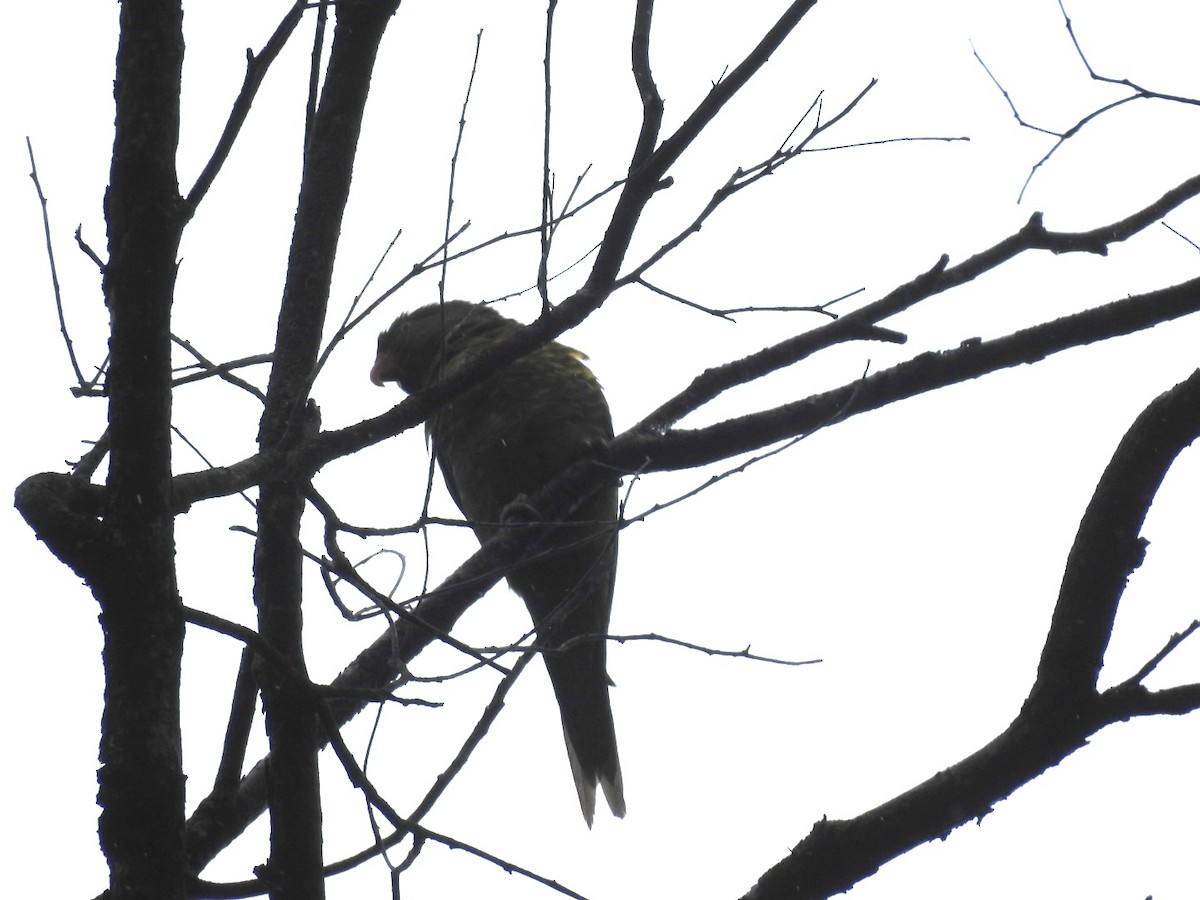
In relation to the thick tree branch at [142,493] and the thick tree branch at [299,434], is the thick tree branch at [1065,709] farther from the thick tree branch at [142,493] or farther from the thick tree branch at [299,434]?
the thick tree branch at [142,493]

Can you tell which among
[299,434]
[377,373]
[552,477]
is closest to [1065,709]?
[299,434]

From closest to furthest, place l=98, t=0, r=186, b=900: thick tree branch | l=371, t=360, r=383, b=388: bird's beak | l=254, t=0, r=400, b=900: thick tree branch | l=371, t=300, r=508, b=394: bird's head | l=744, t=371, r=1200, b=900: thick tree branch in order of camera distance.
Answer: l=98, t=0, r=186, b=900: thick tree branch → l=744, t=371, r=1200, b=900: thick tree branch → l=254, t=0, r=400, b=900: thick tree branch → l=371, t=300, r=508, b=394: bird's head → l=371, t=360, r=383, b=388: bird's beak

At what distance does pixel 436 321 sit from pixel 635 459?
2915 mm

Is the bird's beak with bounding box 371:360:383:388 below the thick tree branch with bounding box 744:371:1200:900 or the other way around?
the other way around

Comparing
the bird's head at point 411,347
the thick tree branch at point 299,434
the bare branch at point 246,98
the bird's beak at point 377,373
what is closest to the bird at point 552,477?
the bird's head at point 411,347

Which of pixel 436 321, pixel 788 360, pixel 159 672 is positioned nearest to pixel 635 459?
pixel 788 360

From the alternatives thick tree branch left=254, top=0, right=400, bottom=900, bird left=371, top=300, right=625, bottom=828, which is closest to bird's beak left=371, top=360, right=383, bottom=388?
bird left=371, top=300, right=625, bottom=828

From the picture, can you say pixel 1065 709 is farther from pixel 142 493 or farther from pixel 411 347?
pixel 411 347

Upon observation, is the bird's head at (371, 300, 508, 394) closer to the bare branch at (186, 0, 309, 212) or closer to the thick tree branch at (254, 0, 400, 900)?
the thick tree branch at (254, 0, 400, 900)

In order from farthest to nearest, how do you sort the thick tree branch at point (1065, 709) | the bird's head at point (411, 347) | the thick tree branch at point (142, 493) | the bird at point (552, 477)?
the bird's head at point (411, 347)
the bird at point (552, 477)
the thick tree branch at point (1065, 709)
the thick tree branch at point (142, 493)

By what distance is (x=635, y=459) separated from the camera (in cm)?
305

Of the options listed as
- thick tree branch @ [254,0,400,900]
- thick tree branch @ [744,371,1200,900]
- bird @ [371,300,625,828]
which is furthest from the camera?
bird @ [371,300,625,828]

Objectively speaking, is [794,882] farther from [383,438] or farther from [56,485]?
[56,485]

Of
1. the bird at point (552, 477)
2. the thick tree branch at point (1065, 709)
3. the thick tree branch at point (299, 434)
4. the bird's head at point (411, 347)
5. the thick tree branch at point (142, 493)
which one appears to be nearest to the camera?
the thick tree branch at point (142, 493)
